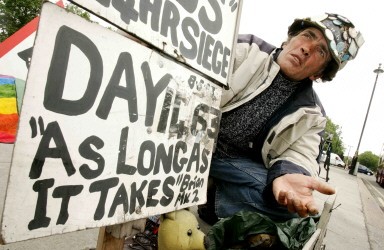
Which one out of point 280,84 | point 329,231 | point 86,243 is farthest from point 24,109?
point 329,231

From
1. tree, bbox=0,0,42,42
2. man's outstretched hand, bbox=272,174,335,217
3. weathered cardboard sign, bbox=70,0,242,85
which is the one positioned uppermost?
tree, bbox=0,0,42,42

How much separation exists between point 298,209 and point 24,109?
1.14 meters

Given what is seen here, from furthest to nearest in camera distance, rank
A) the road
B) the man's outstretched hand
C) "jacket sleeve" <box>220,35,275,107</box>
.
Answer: the road, "jacket sleeve" <box>220,35,275,107</box>, the man's outstretched hand

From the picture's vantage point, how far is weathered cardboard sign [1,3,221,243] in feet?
2.09

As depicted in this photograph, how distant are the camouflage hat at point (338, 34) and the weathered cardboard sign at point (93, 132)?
47.8 inches

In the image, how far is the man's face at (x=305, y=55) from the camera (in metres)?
1.86

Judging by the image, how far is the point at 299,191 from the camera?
136 cm

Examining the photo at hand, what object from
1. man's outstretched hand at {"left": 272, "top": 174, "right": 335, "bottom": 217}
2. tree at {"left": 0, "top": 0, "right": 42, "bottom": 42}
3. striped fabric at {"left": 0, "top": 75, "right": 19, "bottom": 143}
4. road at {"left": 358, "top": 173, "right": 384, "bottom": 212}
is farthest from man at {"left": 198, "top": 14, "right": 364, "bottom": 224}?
tree at {"left": 0, "top": 0, "right": 42, "bottom": 42}

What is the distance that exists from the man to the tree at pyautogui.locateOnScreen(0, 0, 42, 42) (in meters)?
15.1

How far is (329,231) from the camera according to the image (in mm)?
3691

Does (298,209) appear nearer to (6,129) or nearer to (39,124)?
(39,124)

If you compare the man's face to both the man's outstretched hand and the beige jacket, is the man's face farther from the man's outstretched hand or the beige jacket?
the man's outstretched hand

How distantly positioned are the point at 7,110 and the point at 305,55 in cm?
358

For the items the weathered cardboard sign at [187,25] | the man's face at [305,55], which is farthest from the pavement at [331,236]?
the weathered cardboard sign at [187,25]
